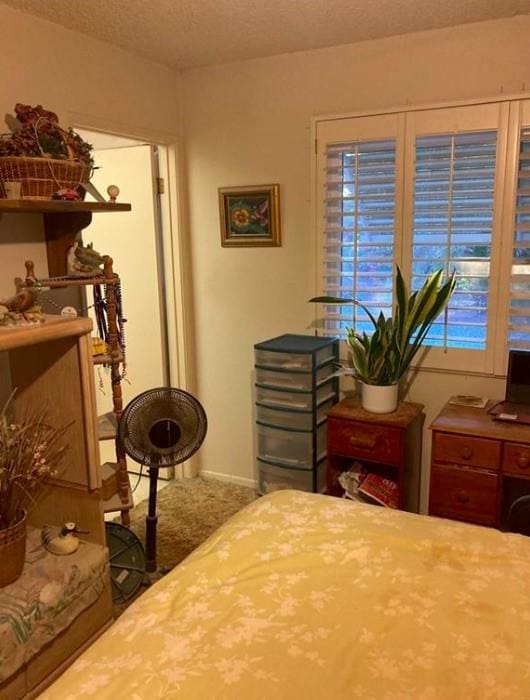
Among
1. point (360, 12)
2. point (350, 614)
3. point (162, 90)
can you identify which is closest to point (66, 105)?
point (162, 90)

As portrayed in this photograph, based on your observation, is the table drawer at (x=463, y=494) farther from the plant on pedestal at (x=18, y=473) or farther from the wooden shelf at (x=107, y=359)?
the plant on pedestal at (x=18, y=473)

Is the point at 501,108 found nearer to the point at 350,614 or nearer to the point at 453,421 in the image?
the point at 453,421

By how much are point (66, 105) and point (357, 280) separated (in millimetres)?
1579

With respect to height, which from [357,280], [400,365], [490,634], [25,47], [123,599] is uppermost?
[25,47]

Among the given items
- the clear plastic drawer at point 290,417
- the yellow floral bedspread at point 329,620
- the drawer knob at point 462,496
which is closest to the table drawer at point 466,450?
the drawer knob at point 462,496

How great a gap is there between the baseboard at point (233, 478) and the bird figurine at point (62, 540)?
65.4 inches

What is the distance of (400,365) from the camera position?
2754mm

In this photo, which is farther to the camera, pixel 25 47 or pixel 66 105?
pixel 66 105

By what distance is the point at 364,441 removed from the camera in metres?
2.74

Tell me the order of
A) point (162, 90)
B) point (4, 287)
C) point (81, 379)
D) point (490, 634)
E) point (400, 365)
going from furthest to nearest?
point (162, 90) → point (400, 365) → point (4, 287) → point (81, 379) → point (490, 634)

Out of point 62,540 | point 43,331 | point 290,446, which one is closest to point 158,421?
point 62,540

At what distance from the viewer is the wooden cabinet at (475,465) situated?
238 cm

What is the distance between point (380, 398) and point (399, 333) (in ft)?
1.04

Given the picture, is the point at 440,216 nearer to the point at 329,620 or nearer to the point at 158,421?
the point at 158,421
